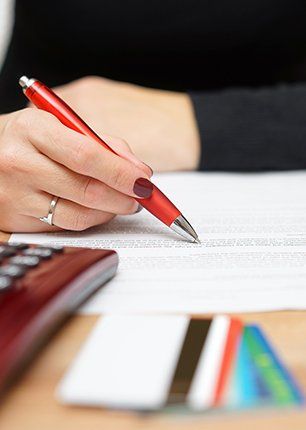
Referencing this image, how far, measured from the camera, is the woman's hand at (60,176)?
0.50 m

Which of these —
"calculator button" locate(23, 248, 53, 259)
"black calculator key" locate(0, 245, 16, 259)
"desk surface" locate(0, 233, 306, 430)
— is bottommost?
"desk surface" locate(0, 233, 306, 430)

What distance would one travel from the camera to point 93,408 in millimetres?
289

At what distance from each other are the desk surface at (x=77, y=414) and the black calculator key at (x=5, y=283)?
0.04 metres

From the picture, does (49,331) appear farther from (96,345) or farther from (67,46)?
(67,46)

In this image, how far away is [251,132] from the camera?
0.79 metres

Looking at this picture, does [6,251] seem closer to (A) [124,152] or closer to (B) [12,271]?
(B) [12,271]

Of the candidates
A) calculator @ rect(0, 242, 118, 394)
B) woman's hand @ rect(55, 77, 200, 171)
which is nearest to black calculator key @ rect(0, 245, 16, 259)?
calculator @ rect(0, 242, 118, 394)

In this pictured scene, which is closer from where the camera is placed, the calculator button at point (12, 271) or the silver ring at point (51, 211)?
the calculator button at point (12, 271)

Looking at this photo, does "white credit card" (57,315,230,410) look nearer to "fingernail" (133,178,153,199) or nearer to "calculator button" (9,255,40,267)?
"calculator button" (9,255,40,267)

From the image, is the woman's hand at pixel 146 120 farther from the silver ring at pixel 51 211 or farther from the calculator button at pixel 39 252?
the calculator button at pixel 39 252

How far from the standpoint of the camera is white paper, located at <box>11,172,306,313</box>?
1.34 ft

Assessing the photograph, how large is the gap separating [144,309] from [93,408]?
0.36ft

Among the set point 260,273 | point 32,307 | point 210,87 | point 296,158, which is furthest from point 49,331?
point 210,87

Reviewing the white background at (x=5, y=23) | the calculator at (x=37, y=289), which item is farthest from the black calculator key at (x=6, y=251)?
the white background at (x=5, y=23)
